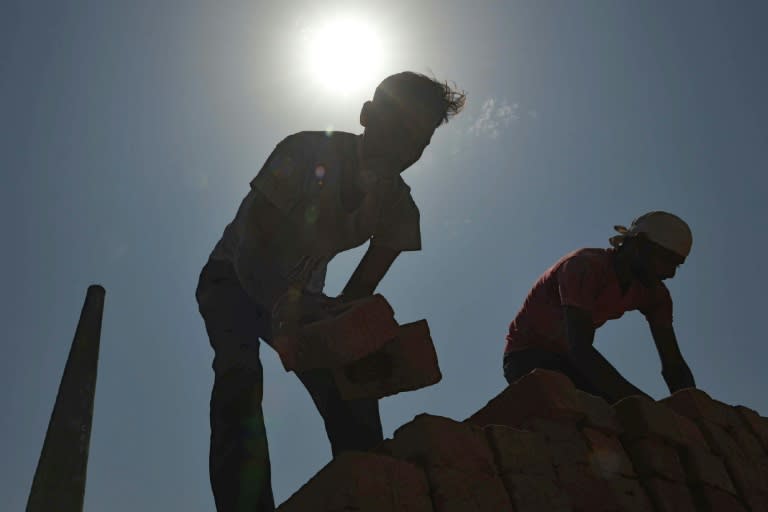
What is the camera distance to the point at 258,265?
8.84ft

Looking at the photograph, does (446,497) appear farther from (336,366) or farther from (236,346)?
(236,346)

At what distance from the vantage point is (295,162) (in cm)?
266

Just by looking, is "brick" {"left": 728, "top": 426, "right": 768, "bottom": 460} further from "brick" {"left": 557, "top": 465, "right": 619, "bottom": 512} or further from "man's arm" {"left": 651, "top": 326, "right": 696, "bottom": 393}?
"brick" {"left": 557, "top": 465, "right": 619, "bottom": 512}

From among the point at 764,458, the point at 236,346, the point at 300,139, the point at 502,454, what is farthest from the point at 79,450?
the point at 764,458

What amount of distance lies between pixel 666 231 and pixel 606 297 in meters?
0.52

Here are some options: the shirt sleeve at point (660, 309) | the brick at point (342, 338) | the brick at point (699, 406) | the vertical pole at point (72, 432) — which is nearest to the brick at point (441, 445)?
the brick at point (342, 338)

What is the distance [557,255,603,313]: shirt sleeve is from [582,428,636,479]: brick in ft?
2.87

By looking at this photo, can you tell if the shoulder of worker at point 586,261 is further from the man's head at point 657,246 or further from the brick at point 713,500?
the brick at point 713,500

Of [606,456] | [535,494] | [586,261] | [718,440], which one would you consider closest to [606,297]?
[586,261]

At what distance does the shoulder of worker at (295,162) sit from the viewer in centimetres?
260

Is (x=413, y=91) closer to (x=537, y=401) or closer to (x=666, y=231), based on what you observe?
(x=537, y=401)

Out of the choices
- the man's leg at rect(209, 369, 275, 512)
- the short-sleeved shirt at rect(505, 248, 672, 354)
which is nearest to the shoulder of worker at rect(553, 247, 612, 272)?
the short-sleeved shirt at rect(505, 248, 672, 354)

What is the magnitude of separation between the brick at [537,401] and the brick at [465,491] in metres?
0.52

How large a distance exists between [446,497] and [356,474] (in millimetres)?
348
